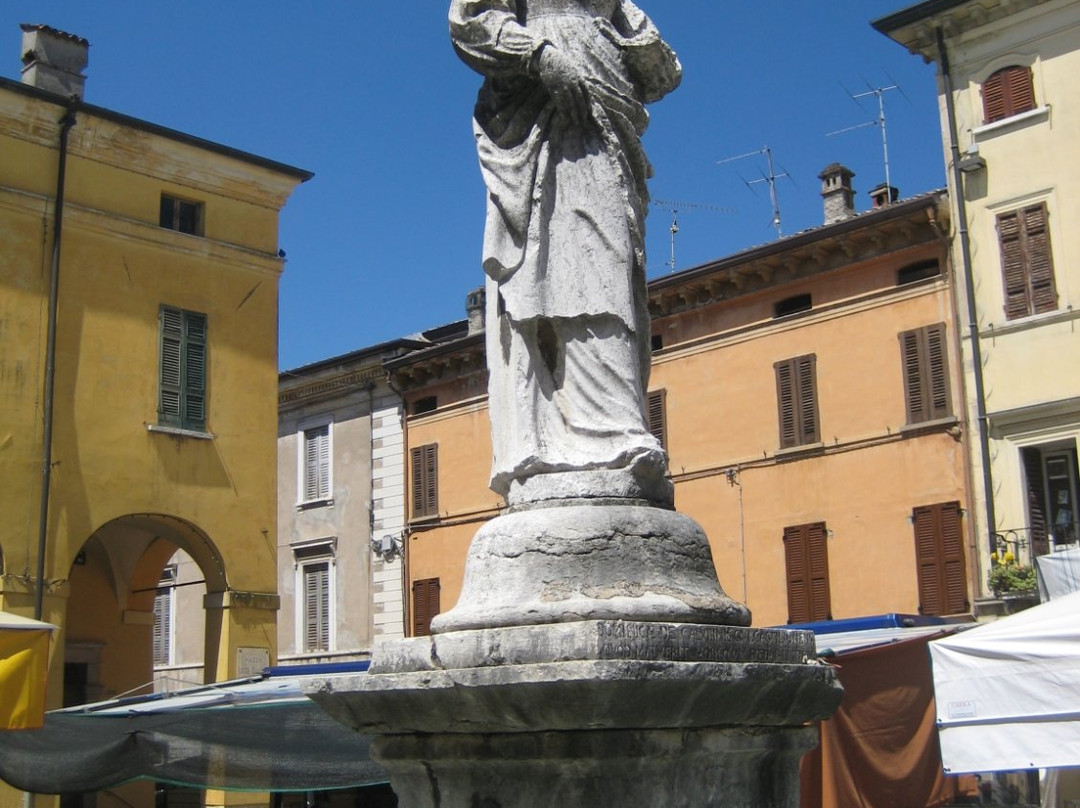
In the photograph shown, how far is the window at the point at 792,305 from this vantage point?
24750 millimetres

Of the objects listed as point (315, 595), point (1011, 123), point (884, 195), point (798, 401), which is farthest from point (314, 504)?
point (1011, 123)

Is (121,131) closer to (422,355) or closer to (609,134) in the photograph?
(422,355)

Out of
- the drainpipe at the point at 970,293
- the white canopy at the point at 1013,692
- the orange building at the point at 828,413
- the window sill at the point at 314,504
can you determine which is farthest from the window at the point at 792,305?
the white canopy at the point at 1013,692

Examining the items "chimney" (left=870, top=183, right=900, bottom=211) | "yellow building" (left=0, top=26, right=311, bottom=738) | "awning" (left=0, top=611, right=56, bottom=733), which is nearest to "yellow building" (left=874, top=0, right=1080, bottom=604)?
"chimney" (left=870, top=183, right=900, bottom=211)

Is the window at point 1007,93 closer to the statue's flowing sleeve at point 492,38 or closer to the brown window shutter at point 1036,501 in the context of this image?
the brown window shutter at point 1036,501

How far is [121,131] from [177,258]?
2071 mm

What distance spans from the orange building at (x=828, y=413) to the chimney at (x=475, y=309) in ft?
20.1

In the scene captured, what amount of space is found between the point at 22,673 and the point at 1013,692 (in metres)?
8.19

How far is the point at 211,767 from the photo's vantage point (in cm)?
1182

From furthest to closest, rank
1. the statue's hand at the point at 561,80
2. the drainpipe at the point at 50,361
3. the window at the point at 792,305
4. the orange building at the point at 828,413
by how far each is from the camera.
A: the window at the point at 792,305
the orange building at the point at 828,413
the drainpipe at the point at 50,361
the statue's hand at the point at 561,80

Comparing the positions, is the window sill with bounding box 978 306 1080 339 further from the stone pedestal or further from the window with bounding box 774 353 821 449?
the stone pedestal

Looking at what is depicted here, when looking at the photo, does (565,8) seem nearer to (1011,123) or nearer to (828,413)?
(1011,123)

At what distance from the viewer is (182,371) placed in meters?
21.7

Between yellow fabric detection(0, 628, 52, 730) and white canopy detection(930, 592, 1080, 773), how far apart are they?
7531mm
